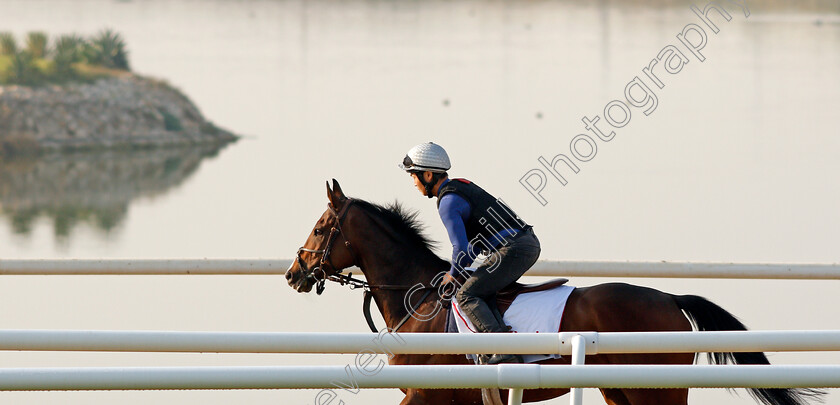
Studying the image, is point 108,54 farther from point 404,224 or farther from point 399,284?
point 399,284

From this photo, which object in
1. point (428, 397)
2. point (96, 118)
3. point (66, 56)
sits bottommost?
point (96, 118)

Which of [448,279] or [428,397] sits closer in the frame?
[428,397]

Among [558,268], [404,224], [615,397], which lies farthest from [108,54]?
[615,397]

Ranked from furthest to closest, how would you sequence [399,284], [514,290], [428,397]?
[399,284] < [514,290] < [428,397]

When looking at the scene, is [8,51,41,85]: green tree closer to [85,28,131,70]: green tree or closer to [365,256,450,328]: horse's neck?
[85,28,131,70]: green tree

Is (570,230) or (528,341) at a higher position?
(528,341)

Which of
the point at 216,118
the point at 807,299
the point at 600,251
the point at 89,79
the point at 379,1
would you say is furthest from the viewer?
the point at 379,1

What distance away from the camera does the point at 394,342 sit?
3.31 metres

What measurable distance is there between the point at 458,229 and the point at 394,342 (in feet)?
6.42

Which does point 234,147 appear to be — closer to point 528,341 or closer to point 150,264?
point 150,264

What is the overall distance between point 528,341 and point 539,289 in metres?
1.95

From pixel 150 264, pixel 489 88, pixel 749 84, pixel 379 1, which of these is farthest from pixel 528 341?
pixel 379 1

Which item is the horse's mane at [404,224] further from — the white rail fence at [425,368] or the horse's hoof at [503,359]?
the white rail fence at [425,368]

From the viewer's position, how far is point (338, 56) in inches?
1913
